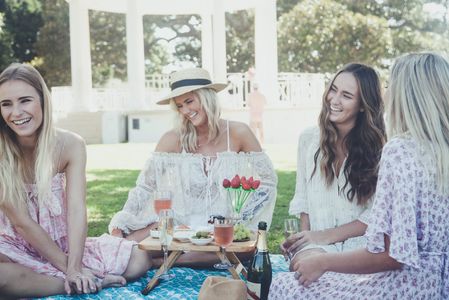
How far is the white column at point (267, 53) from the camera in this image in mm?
16188

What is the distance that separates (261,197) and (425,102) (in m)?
2.08

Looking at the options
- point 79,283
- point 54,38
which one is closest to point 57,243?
point 79,283

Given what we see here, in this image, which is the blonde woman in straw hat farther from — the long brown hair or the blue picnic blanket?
the long brown hair

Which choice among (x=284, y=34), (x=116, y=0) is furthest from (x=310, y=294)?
(x=284, y=34)

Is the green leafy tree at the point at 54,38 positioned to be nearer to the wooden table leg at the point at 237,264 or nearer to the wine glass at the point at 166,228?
the wooden table leg at the point at 237,264

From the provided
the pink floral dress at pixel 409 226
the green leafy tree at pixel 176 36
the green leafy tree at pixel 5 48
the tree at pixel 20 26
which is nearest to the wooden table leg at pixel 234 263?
the pink floral dress at pixel 409 226

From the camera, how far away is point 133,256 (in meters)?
3.60

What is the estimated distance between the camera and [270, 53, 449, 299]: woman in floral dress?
214 cm

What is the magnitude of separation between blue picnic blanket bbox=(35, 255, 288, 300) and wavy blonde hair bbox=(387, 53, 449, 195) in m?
1.73

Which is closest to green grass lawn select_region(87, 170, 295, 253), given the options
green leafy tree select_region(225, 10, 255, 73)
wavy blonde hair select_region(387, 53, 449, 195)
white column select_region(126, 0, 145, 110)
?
wavy blonde hair select_region(387, 53, 449, 195)

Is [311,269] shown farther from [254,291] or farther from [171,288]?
[171,288]

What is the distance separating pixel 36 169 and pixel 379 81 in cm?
217

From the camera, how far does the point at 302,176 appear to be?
11.9 feet

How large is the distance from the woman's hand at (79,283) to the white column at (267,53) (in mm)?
13294
